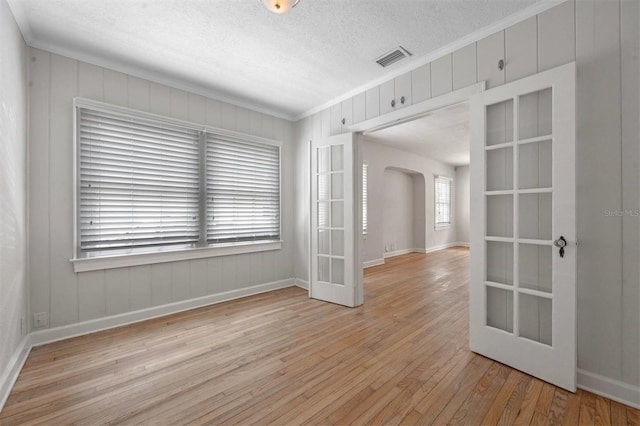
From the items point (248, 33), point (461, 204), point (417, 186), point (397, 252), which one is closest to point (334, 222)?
point (248, 33)

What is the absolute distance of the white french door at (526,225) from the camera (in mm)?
1767

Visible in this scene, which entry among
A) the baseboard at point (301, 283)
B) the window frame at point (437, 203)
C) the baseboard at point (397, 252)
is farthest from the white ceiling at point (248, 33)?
the window frame at point (437, 203)

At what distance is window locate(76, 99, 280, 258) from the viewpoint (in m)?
2.66

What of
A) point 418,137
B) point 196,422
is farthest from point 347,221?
point 418,137

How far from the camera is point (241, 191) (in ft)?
12.4

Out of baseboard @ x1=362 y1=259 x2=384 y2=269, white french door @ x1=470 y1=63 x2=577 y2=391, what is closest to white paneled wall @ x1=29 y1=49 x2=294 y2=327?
white french door @ x1=470 y1=63 x2=577 y2=391

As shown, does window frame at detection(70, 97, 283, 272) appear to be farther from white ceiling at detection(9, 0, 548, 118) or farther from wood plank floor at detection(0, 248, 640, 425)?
wood plank floor at detection(0, 248, 640, 425)

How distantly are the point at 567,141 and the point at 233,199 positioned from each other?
3450 millimetres

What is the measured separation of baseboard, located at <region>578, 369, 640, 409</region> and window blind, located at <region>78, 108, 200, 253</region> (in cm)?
379

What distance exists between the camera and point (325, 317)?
3.03 m

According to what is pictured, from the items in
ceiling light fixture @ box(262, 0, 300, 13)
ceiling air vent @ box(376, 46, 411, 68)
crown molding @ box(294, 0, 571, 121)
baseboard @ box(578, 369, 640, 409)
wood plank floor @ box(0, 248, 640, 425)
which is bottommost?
wood plank floor @ box(0, 248, 640, 425)

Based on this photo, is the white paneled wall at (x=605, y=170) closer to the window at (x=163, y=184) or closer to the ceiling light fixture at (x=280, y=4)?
the ceiling light fixture at (x=280, y=4)

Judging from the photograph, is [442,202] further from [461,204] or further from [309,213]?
[309,213]

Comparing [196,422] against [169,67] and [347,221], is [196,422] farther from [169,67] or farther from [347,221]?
[169,67]
